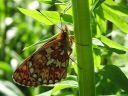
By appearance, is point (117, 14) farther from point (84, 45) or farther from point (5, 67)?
point (5, 67)

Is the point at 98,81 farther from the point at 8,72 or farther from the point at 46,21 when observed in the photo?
the point at 8,72

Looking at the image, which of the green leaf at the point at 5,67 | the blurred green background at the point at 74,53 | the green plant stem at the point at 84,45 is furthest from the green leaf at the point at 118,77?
the green leaf at the point at 5,67

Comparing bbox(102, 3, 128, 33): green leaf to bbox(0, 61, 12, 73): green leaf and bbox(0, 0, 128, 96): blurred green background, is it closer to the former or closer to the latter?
bbox(0, 0, 128, 96): blurred green background

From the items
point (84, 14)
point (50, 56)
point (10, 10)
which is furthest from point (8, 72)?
point (84, 14)

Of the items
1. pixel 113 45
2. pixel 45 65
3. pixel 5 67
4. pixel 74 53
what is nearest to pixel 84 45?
pixel 113 45

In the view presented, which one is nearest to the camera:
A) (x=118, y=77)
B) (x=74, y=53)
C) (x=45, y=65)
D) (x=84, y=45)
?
(x=84, y=45)

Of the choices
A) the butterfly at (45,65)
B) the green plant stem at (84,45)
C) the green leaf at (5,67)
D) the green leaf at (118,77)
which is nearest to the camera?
the green plant stem at (84,45)

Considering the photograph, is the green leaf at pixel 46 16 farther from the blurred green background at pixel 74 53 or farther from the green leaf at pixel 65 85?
the green leaf at pixel 65 85
